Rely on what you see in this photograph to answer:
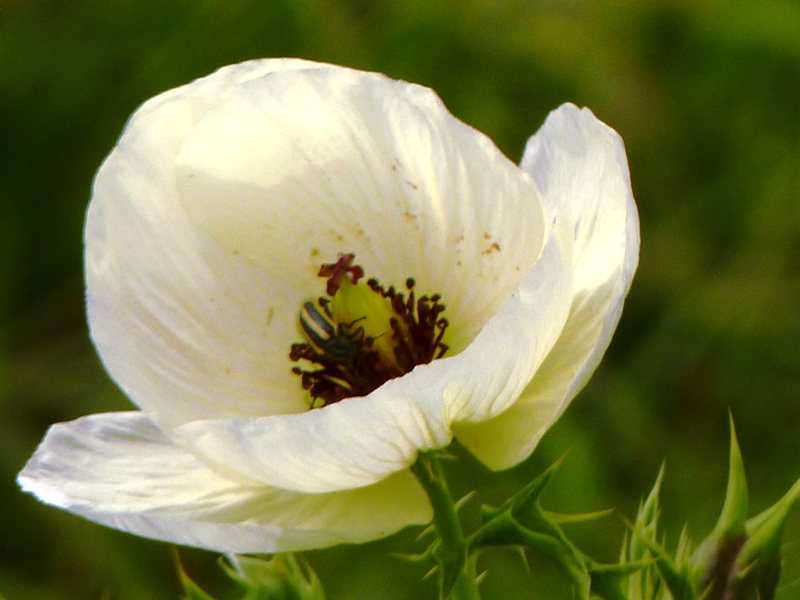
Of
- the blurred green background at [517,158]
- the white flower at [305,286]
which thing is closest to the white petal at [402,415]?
the white flower at [305,286]

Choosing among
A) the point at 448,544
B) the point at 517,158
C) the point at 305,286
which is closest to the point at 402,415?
the point at 448,544

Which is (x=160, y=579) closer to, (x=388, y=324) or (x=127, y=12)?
(x=127, y=12)

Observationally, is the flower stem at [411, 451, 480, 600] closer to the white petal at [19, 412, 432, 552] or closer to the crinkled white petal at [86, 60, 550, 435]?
the white petal at [19, 412, 432, 552]

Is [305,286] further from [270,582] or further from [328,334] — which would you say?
[270,582]

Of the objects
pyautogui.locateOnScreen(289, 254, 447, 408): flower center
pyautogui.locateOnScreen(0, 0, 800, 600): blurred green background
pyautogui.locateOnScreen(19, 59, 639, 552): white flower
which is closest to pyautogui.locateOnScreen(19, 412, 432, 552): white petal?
pyautogui.locateOnScreen(19, 59, 639, 552): white flower

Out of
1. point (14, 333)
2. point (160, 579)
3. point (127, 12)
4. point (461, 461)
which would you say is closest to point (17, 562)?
point (160, 579)

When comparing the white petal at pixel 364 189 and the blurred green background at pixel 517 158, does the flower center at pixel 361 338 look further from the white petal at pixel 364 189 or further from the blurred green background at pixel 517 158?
the blurred green background at pixel 517 158
